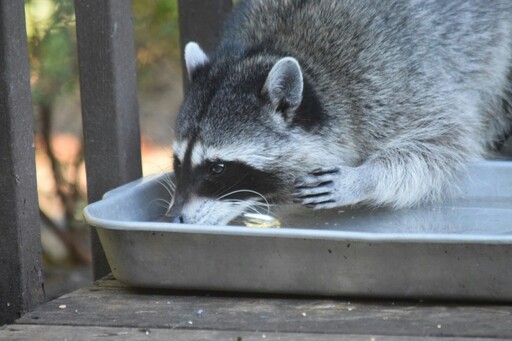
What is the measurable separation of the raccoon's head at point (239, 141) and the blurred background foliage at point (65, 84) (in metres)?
1.36

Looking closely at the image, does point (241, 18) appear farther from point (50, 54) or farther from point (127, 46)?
point (50, 54)

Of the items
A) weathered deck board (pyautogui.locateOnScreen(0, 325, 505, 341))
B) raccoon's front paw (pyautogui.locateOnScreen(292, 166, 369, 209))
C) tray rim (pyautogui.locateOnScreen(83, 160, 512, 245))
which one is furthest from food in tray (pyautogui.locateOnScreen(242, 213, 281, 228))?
weathered deck board (pyautogui.locateOnScreen(0, 325, 505, 341))

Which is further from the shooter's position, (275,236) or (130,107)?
(130,107)

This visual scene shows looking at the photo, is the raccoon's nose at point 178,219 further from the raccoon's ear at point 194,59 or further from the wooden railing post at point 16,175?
the raccoon's ear at point 194,59

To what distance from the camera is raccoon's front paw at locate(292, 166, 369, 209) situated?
3531mm

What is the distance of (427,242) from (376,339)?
1.07 feet

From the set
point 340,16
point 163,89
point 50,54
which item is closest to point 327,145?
point 340,16

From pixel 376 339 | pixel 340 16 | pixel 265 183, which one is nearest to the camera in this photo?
pixel 376 339

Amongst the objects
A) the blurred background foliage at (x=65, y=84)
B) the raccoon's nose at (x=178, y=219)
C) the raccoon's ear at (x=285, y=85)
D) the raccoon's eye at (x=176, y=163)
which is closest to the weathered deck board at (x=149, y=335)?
the raccoon's nose at (x=178, y=219)

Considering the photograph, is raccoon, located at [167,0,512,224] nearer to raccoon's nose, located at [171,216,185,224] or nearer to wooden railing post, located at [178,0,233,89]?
raccoon's nose, located at [171,216,185,224]

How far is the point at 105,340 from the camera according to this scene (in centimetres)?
278

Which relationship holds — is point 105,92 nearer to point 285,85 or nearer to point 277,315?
point 285,85

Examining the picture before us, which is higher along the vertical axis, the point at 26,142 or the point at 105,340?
the point at 26,142

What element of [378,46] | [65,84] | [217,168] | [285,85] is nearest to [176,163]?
[217,168]
